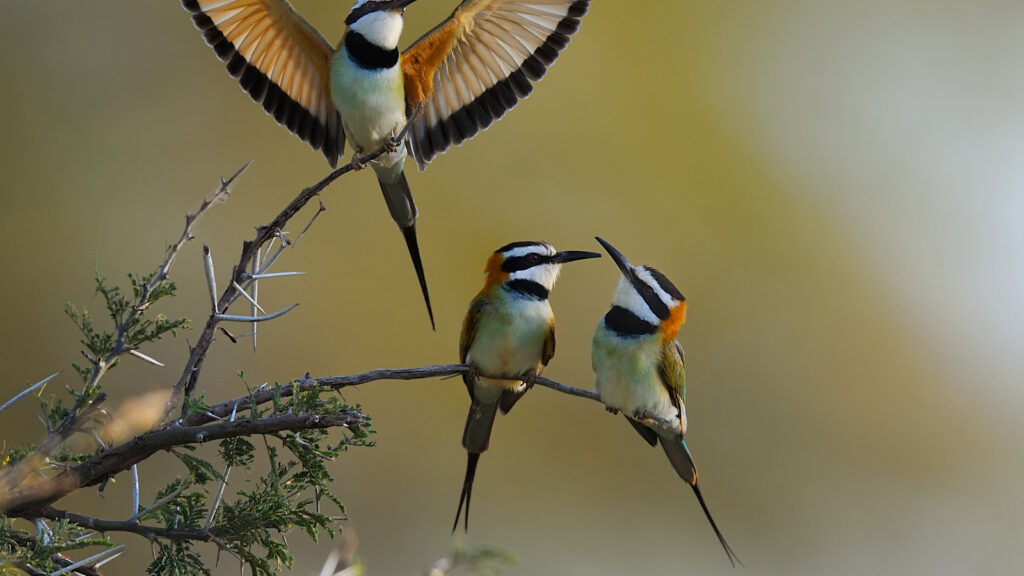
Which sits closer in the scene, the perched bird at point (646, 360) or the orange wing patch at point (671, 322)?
the perched bird at point (646, 360)

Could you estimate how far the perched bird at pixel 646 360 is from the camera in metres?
1.94

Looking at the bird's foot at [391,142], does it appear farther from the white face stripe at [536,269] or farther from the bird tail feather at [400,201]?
the white face stripe at [536,269]

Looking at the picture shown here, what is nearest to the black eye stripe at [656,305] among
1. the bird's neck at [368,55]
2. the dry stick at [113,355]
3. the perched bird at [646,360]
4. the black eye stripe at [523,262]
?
the perched bird at [646,360]

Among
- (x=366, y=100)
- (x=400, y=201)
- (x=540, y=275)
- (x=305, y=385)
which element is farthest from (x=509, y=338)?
(x=305, y=385)

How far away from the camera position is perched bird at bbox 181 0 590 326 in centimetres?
220

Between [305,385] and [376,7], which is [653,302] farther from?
[305,385]

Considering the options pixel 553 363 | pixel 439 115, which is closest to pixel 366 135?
pixel 439 115

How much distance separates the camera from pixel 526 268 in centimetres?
218

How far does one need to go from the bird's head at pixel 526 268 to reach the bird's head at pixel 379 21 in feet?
1.79

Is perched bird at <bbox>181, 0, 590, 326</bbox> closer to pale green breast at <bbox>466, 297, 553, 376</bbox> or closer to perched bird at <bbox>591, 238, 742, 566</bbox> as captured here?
pale green breast at <bbox>466, 297, 553, 376</bbox>

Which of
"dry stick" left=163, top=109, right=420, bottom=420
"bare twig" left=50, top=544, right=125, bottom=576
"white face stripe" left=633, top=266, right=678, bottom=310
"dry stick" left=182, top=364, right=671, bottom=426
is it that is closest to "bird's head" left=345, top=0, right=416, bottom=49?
"white face stripe" left=633, top=266, right=678, bottom=310

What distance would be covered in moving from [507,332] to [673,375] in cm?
35

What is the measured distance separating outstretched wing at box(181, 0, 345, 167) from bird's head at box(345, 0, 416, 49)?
0.33ft

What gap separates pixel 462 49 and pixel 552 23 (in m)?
0.22
